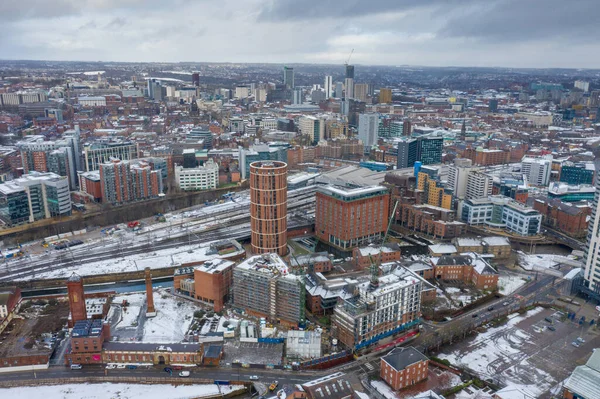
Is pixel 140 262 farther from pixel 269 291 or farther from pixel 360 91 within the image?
pixel 360 91

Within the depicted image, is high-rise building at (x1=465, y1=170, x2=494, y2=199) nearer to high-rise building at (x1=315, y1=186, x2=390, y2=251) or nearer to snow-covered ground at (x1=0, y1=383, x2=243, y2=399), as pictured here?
high-rise building at (x1=315, y1=186, x2=390, y2=251)

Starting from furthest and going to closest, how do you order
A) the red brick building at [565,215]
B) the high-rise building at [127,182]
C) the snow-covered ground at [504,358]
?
the high-rise building at [127,182], the red brick building at [565,215], the snow-covered ground at [504,358]

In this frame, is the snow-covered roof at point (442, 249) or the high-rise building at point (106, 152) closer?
the snow-covered roof at point (442, 249)

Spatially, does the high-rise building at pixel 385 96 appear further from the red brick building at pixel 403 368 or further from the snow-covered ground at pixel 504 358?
the red brick building at pixel 403 368

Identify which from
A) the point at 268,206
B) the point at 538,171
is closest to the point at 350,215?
the point at 268,206

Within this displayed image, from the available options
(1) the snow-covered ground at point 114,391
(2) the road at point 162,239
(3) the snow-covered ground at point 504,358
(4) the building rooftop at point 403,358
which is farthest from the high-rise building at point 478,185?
(1) the snow-covered ground at point 114,391
